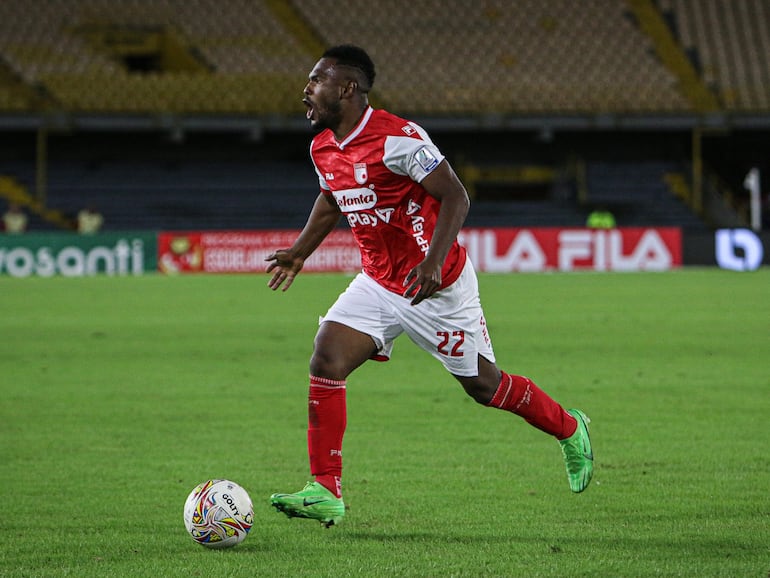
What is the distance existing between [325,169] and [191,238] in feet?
84.6

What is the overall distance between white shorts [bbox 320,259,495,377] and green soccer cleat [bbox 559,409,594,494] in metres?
0.66

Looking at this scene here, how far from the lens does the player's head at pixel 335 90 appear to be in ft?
17.4

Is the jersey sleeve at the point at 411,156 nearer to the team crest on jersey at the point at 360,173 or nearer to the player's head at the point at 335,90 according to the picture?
the team crest on jersey at the point at 360,173

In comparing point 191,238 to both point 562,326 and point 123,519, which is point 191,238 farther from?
point 123,519

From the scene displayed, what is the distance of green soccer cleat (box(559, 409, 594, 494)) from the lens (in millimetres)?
5676

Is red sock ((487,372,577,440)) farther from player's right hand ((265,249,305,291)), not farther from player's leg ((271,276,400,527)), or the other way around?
player's right hand ((265,249,305,291))

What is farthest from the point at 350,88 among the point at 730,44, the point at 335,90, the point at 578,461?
the point at 730,44

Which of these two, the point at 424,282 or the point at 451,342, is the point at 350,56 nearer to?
the point at 424,282

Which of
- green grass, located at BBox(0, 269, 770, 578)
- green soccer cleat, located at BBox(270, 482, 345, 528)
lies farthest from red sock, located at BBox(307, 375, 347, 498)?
green grass, located at BBox(0, 269, 770, 578)

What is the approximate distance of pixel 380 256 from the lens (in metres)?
5.53

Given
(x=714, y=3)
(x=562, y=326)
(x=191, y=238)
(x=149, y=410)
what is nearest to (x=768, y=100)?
(x=714, y=3)

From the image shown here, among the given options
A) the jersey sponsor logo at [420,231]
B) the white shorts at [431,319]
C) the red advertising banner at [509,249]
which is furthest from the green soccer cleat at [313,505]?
the red advertising banner at [509,249]

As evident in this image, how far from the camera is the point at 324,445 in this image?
17.3 ft

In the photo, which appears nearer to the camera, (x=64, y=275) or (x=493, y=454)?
(x=493, y=454)
